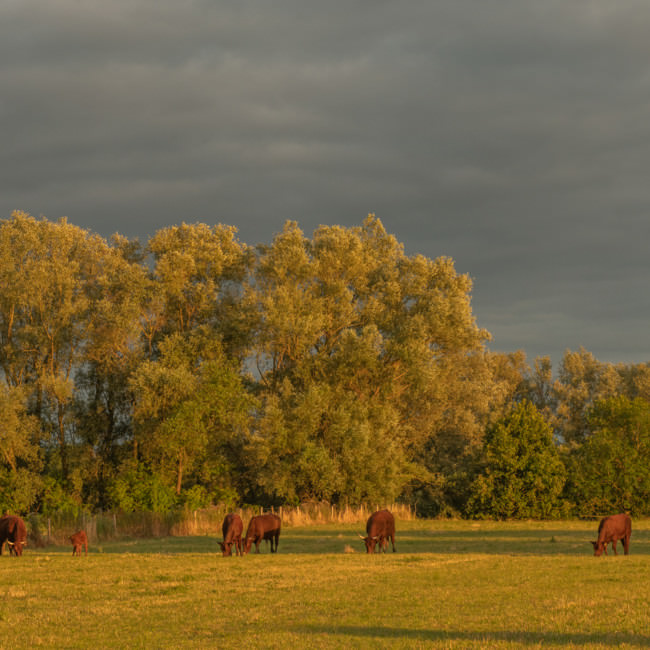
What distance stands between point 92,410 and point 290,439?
49.5 feet

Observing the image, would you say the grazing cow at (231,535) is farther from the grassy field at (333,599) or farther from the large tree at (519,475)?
the large tree at (519,475)

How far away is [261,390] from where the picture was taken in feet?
200

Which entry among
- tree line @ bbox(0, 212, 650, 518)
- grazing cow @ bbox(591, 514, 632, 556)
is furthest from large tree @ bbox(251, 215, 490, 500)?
grazing cow @ bbox(591, 514, 632, 556)

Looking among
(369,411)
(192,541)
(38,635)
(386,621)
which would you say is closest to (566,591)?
(386,621)

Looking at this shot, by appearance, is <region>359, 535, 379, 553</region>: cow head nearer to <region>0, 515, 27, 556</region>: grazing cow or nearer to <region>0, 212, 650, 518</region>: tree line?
<region>0, 515, 27, 556</region>: grazing cow

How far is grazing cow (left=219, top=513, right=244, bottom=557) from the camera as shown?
29366mm

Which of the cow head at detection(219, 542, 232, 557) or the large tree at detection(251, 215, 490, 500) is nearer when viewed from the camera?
the cow head at detection(219, 542, 232, 557)

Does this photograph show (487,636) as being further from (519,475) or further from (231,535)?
(519,475)

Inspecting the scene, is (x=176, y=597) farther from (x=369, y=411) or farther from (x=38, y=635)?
(x=369, y=411)

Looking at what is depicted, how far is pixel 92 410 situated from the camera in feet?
192

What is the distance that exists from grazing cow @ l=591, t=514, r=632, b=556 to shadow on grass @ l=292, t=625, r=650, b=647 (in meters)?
15.3

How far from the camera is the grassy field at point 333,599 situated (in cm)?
1271

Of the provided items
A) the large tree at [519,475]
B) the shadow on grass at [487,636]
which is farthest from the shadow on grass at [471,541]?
the shadow on grass at [487,636]

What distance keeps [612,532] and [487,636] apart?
1677cm
